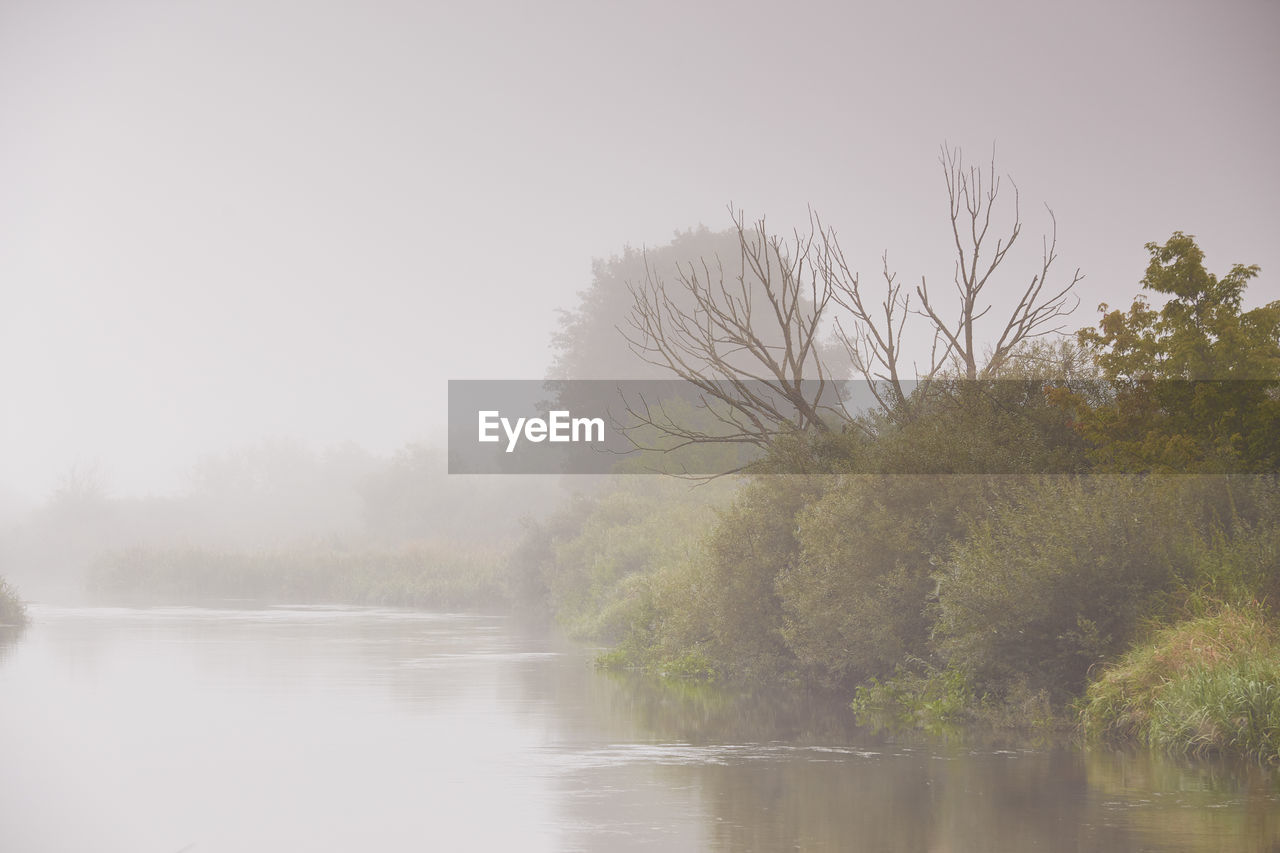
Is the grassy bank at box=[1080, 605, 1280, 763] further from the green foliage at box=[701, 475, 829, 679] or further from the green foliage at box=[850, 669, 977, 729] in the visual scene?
the green foliage at box=[701, 475, 829, 679]

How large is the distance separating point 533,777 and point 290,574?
51579mm

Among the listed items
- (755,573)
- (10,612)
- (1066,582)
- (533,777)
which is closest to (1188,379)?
(1066,582)

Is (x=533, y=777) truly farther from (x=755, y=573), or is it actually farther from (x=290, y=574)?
(x=290, y=574)

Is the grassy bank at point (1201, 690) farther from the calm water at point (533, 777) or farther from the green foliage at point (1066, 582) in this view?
the green foliage at point (1066, 582)

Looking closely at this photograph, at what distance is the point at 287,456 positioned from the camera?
128 metres

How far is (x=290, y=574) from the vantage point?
64562mm

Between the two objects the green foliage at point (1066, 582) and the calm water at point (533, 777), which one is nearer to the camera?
the calm water at point (533, 777)

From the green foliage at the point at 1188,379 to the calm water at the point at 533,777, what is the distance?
598 centimetres

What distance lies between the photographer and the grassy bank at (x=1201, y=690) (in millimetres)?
15234

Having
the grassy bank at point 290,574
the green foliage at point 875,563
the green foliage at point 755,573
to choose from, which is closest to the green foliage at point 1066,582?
the green foliage at point 875,563

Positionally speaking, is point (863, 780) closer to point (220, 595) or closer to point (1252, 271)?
point (1252, 271)

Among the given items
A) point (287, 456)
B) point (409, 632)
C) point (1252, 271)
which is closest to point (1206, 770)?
point (1252, 271)

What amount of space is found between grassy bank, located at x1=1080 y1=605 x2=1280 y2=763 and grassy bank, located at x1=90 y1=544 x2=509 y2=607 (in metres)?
44.0

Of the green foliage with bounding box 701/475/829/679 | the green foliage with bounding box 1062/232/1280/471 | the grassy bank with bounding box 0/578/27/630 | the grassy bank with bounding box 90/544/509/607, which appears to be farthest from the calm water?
the grassy bank with bounding box 90/544/509/607
